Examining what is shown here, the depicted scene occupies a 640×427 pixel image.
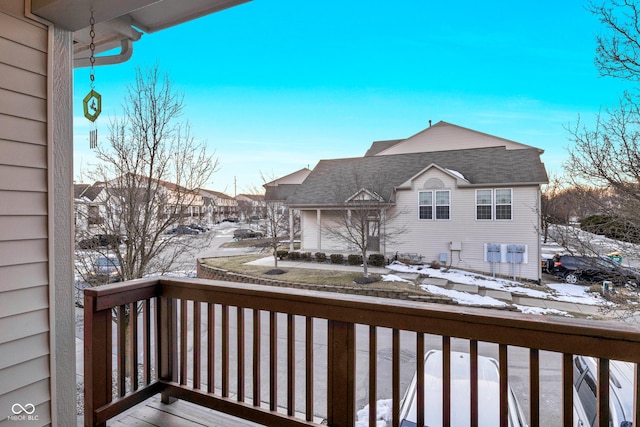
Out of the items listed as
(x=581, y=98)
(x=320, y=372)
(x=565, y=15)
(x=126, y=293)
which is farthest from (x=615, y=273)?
(x=126, y=293)

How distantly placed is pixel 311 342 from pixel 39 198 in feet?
4.02

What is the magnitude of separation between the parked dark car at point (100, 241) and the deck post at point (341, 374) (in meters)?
3.84

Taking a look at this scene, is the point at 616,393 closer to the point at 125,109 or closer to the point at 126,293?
the point at 126,293

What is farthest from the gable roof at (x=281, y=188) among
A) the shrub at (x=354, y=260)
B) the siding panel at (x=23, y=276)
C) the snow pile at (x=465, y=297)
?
the siding panel at (x=23, y=276)

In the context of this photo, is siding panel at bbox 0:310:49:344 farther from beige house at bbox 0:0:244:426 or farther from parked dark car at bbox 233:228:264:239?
parked dark car at bbox 233:228:264:239

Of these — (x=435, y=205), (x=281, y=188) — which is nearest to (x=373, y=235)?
(x=435, y=205)

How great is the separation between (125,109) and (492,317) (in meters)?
4.65

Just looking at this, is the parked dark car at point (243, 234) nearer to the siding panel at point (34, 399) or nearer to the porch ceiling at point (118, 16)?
the porch ceiling at point (118, 16)

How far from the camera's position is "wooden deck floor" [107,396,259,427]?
155 centimetres

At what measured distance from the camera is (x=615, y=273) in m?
3.62

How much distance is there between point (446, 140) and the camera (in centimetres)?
1241

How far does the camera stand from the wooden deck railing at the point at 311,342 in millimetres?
991

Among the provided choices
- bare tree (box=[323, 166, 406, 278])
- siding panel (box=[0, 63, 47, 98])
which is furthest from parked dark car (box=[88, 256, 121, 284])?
bare tree (box=[323, 166, 406, 278])

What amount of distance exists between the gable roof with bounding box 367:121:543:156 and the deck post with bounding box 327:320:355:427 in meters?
12.1
